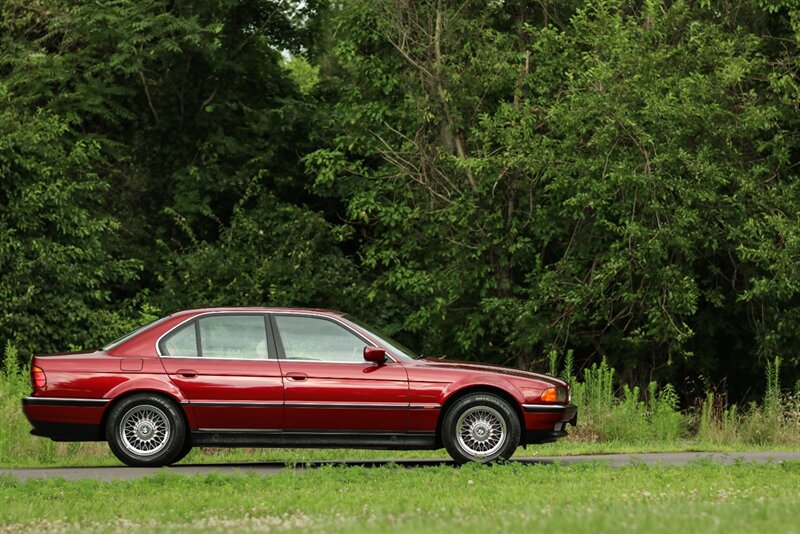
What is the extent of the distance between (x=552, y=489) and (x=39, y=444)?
759cm

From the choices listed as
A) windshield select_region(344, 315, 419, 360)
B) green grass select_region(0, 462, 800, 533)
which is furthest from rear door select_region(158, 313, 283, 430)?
green grass select_region(0, 462, 800, 533)

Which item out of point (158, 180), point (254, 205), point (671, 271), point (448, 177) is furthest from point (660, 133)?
point (158, 180)

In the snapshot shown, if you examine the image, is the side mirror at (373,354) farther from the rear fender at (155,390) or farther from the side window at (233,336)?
the rear fender at (155,390)

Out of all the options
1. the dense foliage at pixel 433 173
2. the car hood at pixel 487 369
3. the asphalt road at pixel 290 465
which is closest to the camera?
the asphalt road at pixel 290 465

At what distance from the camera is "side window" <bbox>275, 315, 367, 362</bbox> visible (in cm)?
1370

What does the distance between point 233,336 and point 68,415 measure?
Answer: 6.14 feet

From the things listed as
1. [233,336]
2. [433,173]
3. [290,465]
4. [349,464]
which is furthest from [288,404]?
[433,173]

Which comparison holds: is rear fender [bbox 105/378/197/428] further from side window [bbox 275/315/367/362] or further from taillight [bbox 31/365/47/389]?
side window [bbox 275/315/367/362]

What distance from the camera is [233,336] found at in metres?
13.8

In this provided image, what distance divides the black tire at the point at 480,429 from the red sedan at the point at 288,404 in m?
0.01

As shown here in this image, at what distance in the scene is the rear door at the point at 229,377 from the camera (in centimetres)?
1347

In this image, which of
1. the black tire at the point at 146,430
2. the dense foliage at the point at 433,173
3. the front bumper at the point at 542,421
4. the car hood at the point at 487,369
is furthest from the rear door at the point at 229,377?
the dense foliage at the point at 433,173

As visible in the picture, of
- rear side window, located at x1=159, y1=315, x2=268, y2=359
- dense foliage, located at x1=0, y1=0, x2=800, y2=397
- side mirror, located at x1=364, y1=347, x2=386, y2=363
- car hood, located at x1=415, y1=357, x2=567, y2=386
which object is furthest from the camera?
dense foliage, located at x1=0, y1=0, x2=800, y2=397

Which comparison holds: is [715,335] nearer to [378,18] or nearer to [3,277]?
[378,18]
